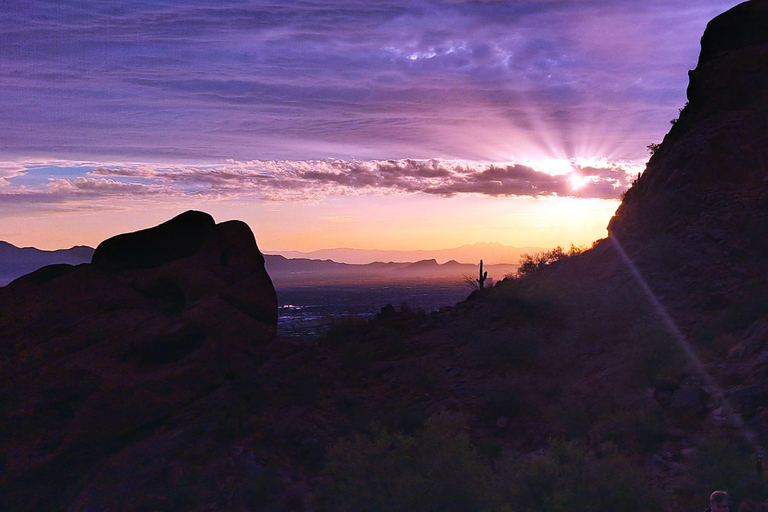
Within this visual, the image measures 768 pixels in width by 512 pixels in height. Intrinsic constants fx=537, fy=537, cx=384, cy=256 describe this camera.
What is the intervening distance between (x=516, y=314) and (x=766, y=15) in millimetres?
15851

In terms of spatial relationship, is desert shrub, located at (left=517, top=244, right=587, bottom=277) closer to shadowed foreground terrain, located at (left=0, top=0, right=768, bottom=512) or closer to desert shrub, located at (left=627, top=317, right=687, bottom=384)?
shadowed foreground terrain, located at (left=0, top=0, right=768, bottom=512)

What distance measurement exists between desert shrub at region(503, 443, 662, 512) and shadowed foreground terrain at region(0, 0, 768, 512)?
0.13 ft

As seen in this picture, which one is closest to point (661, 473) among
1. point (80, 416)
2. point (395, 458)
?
point (395, 458)

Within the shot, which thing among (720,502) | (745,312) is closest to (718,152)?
(745,312)

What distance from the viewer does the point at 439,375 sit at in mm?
18422

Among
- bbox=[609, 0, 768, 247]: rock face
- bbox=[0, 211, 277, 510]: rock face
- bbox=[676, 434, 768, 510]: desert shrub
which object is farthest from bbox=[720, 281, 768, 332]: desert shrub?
bbox=[0, 211, 277, 510]: rock face

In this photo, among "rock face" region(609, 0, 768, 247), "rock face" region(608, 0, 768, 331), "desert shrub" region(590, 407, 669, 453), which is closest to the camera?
"desert shrub" region(590, 407, 669, 453)

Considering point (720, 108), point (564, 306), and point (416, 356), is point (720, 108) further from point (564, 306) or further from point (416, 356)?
point (416, 356)

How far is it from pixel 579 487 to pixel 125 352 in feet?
44.4

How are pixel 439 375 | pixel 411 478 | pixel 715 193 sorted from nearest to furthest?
pixel 411 478 → pixel 439 375 → pixel 715 193

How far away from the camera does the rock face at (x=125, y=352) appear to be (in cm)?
1466

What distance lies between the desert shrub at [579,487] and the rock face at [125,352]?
9.69 metres

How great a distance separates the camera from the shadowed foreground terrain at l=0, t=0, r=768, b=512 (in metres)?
10.3

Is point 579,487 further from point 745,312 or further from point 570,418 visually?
point 745,312
